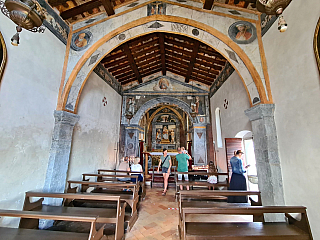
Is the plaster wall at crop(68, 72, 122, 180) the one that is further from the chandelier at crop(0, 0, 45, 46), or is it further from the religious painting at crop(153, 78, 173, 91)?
the chandelier at crop(0, 0, 45, 46)

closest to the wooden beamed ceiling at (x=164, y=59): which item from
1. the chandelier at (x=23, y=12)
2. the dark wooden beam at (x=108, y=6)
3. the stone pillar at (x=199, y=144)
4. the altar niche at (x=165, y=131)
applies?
the dark wooden beam at (x=108, y=6)

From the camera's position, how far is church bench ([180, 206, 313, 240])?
1864mm

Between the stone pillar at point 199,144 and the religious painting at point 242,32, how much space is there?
16.5ft

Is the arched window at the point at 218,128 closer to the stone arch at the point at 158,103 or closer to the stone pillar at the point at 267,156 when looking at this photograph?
the stone arch at the point at 158,103

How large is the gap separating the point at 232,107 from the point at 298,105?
3144mm

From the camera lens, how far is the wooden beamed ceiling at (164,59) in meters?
5.97

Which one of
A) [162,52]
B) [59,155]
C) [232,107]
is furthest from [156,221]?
[162,52]

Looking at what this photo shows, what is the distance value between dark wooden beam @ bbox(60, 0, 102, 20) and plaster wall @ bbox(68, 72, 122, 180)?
2.07 meters

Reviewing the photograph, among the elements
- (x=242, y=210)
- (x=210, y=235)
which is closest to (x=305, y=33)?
(x=242, y=210)

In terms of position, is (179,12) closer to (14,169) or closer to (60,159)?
(60,159)

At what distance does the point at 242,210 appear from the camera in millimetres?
1911

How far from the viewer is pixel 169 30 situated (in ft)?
14.2

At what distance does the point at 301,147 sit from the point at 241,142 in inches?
102

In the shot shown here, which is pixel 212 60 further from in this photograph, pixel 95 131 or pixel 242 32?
pixel 95 131
